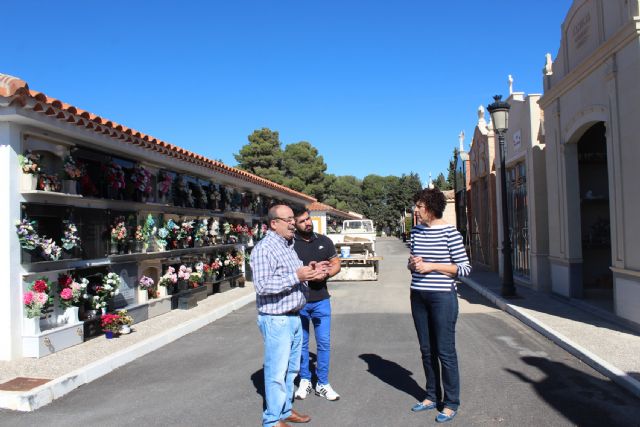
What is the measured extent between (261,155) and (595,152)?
115 feet

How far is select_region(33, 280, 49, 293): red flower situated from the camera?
6465mm

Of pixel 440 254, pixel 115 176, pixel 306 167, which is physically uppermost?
pixel 306 167

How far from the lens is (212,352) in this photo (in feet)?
23.1

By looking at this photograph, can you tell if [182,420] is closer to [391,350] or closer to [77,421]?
[77,421]

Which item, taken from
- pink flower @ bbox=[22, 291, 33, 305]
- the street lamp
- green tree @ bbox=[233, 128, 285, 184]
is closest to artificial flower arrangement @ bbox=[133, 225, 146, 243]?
pink flower @ bbox=[22, 291, 33, 305]

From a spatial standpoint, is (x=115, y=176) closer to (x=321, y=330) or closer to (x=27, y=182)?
(x=27, y=182)

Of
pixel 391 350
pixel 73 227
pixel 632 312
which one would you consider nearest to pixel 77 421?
pixel 73 227

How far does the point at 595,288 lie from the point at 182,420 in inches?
369

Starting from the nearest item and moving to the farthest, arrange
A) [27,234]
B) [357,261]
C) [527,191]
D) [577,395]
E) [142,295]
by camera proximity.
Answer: [577,395]
[27,234]
[142,295]
[527,191]
[357,261]

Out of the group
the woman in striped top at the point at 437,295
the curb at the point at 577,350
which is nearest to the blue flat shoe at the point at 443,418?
the woman in striped top at the point at 437,295

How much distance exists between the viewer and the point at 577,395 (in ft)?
15.9

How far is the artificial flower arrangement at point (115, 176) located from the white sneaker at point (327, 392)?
524 centimetres

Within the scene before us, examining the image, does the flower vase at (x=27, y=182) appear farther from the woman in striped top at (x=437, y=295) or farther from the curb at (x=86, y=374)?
the woman in striped top at (x=437, y=295)

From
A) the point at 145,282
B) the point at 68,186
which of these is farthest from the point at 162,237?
the point at 68,186
